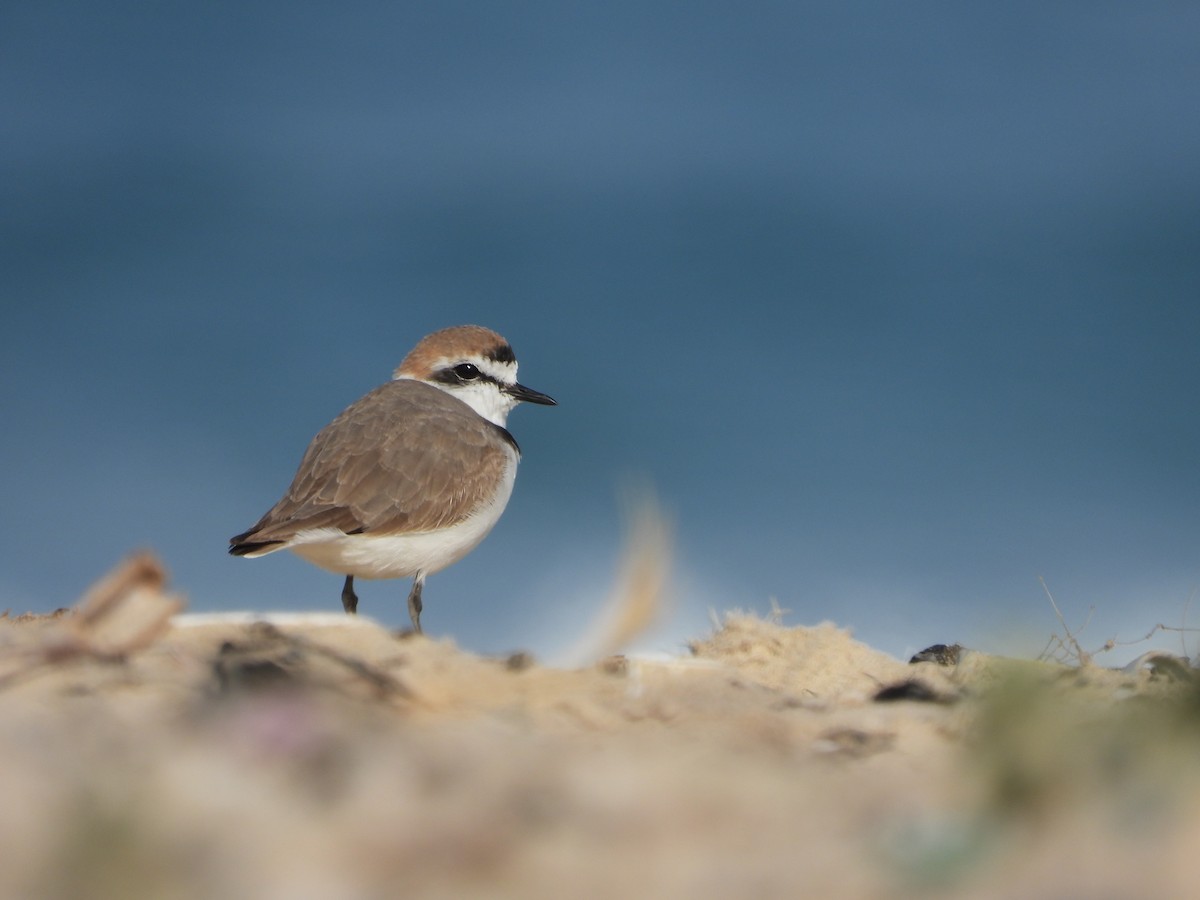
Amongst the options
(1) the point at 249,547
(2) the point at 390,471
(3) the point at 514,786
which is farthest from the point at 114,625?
(2) the point at 390,471

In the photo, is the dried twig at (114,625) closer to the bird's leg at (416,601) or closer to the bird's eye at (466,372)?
the bird's leg at (416,601)

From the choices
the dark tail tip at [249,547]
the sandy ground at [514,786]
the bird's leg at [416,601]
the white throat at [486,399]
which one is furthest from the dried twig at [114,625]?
the white throat at [486,399]

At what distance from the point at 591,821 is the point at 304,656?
1.74m

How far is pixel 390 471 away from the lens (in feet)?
25.8

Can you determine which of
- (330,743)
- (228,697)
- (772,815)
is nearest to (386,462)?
(228,697)

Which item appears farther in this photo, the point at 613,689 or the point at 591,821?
the point at 613,689

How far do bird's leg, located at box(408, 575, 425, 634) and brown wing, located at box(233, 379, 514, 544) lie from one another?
0.42 metres

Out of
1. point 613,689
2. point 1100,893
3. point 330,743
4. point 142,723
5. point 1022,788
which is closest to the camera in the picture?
point 1100,893

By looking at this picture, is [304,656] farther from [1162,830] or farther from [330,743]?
[1162,830]

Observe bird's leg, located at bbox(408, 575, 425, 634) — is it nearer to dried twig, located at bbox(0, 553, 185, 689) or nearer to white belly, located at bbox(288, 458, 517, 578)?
white belly, located at bbox(288, 458, 517, 578)

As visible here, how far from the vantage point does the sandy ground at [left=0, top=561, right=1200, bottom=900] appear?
2.26 metres

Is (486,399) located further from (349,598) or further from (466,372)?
(349,598)

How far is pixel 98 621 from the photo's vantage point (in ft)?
13.8

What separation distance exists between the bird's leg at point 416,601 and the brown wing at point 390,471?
16.4 inches
